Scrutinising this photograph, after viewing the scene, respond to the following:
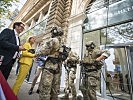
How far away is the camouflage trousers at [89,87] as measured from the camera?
10.9 feet

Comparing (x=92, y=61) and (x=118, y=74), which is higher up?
(x=92, y=61)

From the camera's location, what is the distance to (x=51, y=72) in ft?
10.1

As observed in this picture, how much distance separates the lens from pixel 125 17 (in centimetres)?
564

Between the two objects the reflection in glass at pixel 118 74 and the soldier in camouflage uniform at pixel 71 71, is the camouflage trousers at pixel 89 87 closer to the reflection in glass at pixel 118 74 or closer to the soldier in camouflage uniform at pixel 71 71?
the soldier in camouflage uniform at pixel 71 71

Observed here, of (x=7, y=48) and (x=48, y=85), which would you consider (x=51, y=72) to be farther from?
(x=7, y=48)

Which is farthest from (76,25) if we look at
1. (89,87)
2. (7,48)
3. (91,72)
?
(7,48)

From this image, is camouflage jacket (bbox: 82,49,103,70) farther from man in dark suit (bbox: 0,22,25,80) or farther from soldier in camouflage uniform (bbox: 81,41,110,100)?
man in dark suit (bbox: 0,22,25,80)

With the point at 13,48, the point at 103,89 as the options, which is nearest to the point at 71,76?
the point at 103,89

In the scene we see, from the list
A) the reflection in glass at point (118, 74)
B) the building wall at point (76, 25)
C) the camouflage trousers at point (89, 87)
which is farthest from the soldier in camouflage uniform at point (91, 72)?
the building wall at point (76, 25)

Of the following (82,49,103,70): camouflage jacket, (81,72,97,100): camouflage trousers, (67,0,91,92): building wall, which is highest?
(67,0,91,92): building wall

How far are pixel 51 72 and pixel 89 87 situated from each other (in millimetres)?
937

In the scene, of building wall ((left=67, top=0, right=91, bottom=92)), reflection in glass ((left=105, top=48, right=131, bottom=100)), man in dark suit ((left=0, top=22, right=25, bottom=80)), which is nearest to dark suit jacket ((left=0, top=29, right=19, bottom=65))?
man in dark suit ((left=0, top=22, right=25, bottom=80))

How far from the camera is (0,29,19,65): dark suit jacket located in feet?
9.59

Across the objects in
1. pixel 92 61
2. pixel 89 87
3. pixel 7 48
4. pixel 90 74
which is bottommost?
pixel 89 87
